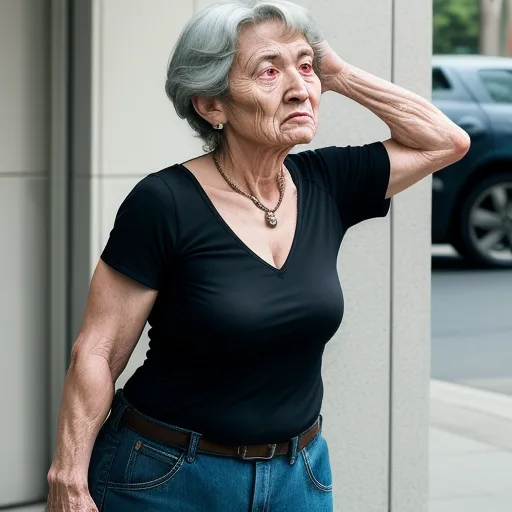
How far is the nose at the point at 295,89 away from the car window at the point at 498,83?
34.2 feet

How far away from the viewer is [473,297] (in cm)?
1191

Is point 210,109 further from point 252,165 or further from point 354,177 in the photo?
point 354,177

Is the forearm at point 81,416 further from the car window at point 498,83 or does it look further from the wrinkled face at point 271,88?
the car window at point 498,83

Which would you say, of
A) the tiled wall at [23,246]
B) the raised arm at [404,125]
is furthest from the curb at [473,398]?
the raised arm at [404,125]

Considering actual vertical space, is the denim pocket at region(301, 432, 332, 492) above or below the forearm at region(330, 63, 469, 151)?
below

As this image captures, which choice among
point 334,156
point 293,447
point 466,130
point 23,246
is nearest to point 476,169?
point 466,130

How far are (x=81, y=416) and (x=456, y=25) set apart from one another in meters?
38.2

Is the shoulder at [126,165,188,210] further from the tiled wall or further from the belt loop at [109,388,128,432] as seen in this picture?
the tiled wall

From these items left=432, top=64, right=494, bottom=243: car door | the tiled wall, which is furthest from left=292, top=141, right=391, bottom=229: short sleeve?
left=432, top=64, right=494, bottom=243: car door

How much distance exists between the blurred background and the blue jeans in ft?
10.5

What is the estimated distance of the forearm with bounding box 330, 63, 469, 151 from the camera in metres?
3.09

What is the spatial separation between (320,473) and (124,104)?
176 centimetres

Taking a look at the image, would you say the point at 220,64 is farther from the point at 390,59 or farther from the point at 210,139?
the point at 390,59

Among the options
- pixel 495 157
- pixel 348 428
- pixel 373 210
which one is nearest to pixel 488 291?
pixel 495 157
